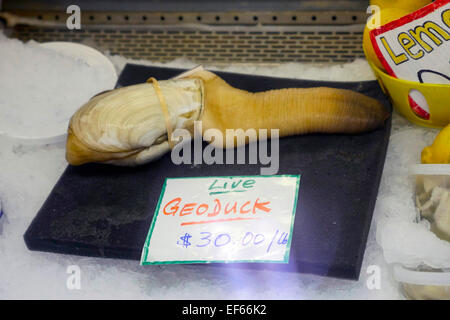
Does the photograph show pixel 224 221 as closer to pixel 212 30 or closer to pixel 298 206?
pixel 298 206

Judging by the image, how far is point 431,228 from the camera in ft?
3.17

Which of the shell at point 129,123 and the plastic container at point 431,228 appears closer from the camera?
the plastic container at point 431,228

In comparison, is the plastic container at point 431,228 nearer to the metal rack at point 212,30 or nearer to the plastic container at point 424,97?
the plastic container at point 424,97

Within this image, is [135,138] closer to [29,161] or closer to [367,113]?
[29,161]

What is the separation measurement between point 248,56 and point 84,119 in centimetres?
53

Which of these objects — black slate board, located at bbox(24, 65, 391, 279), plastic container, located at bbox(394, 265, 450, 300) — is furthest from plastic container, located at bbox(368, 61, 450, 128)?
plastic container, located at bbox(394, 265, 450, 300)

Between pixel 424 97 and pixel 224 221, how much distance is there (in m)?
0.46

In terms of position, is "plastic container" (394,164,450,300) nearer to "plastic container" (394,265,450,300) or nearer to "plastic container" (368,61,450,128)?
"plastic container" (394,265,450,300)

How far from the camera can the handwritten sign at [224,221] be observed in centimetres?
99

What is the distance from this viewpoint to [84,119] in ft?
3.64

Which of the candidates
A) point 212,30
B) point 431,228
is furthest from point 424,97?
point 212,30

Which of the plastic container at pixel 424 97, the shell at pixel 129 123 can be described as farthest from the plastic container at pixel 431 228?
the shell at pixel 129 123

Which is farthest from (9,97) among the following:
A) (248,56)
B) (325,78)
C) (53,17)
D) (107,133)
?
(325,78)

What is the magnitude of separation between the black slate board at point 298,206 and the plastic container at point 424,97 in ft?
0.17
